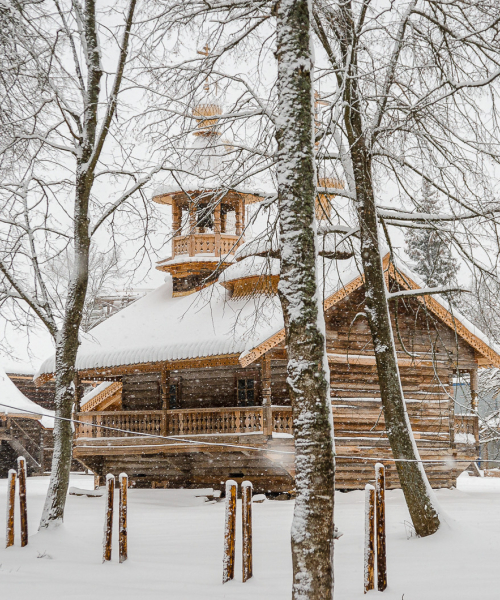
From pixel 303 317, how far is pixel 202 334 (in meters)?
13.6

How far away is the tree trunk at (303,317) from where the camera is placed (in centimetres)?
704

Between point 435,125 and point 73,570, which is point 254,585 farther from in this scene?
point 435,125

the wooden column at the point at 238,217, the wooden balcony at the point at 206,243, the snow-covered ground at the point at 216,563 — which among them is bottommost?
the snow-covered ground at the point at 216,563

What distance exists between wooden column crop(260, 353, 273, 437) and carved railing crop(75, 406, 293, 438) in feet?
0.89

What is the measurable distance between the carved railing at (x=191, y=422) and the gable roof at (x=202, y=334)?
1.37 metres

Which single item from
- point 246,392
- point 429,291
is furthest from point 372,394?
point 429,291

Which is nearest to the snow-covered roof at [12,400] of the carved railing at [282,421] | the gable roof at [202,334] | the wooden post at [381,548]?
the gable roof at [202,334]

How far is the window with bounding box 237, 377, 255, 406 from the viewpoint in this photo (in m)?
22.9

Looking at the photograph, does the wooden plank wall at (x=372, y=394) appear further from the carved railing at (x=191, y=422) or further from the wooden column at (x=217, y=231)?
the wooden column at (x=217, y=231)

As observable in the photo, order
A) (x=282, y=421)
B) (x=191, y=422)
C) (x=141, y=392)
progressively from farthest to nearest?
(x=141, y=392), (x=191, y=422), (x=282, y=421)

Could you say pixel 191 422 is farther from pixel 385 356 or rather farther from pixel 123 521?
pixel 123 521

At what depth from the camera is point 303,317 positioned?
7.33 metres

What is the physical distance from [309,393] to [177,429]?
50.2 feet

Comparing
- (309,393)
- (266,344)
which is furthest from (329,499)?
(266,344)
